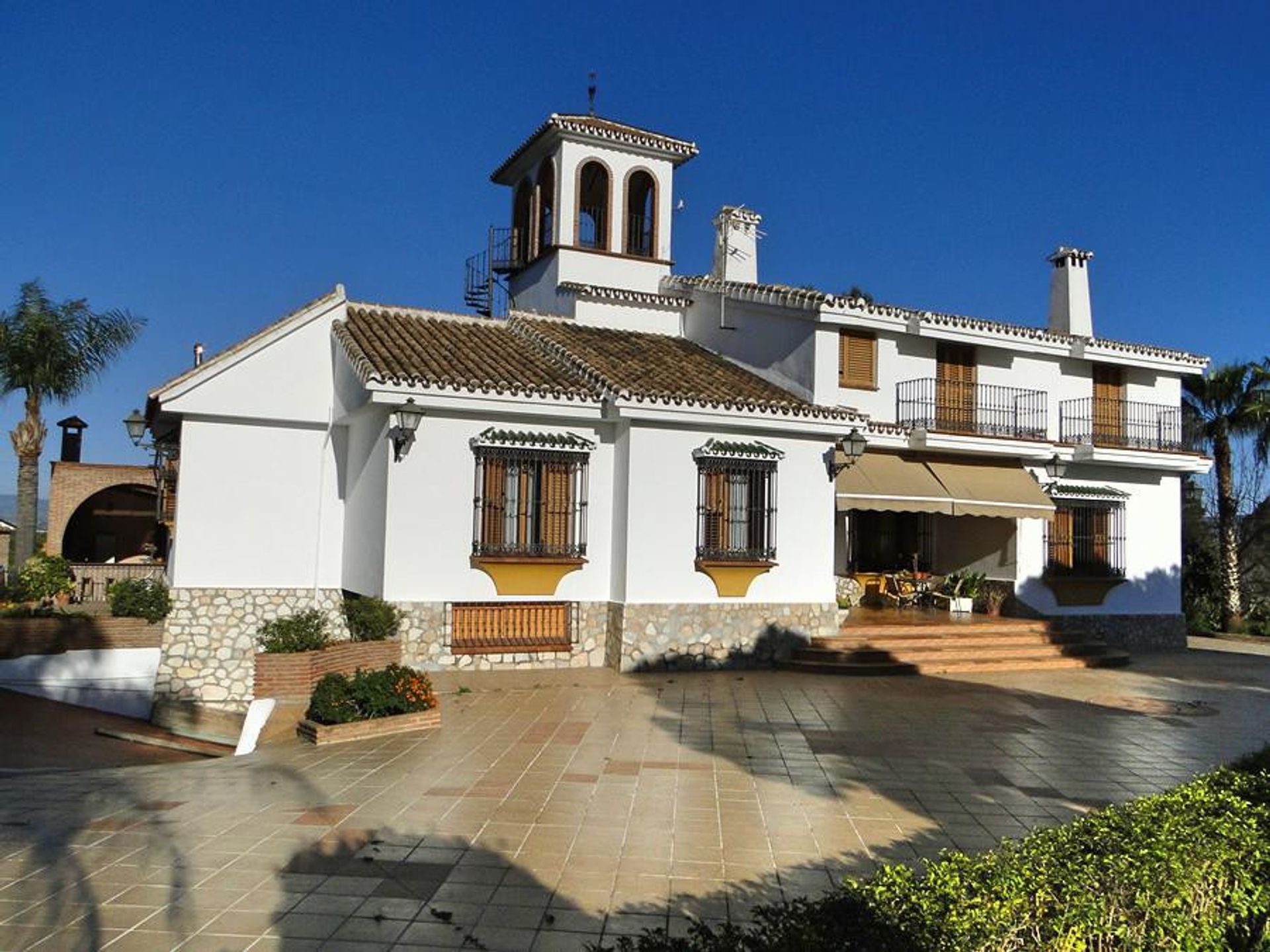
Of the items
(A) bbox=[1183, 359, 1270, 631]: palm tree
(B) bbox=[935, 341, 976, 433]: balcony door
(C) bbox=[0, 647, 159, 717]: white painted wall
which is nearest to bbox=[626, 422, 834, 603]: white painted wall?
(B) bbox=[935, 341, 976, 433]: balcony door

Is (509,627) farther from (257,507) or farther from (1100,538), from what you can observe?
(1100,538)

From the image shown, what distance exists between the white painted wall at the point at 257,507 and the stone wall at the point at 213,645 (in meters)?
0.26

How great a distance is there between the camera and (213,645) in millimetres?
17234

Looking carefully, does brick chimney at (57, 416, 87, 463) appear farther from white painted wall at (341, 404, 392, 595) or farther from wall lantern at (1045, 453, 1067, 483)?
wall lantern at (1045, 453, 1067, 483)

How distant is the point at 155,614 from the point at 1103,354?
22085 mm

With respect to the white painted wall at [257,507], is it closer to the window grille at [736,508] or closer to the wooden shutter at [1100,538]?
the window grille at [736,508]

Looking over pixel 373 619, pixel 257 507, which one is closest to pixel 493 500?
pixel 373 619

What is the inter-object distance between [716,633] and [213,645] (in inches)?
364

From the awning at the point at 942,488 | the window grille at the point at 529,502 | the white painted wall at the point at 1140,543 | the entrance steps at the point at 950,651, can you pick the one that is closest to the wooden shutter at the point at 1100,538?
the white painted wall at the point at 1140,543

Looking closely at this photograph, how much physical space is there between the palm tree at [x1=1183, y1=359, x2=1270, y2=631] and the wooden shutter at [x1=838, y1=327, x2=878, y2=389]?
44.5ft

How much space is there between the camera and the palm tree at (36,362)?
2577cm

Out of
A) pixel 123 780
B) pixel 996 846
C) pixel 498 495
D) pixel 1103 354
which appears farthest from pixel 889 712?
pixel 1103 354

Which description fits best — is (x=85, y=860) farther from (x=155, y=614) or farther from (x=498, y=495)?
(x=155, y=614)

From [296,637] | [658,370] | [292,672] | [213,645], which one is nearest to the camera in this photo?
[292,672]
